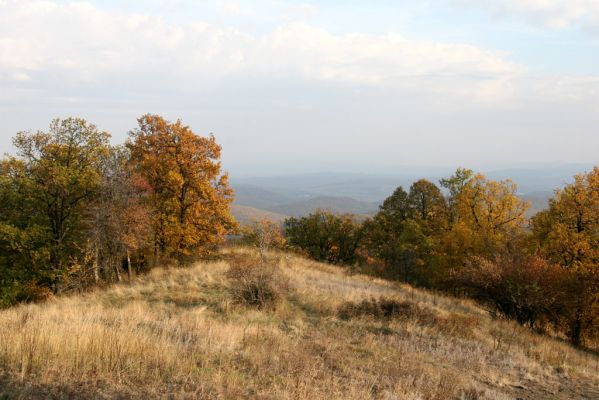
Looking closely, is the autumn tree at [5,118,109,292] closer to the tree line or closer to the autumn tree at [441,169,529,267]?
the tree line

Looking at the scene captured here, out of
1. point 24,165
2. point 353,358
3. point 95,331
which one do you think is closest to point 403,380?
point 353,358

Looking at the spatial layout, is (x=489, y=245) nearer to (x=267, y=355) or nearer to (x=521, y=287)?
(x=521, y=287)

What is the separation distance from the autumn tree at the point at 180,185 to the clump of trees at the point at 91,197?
68 mm

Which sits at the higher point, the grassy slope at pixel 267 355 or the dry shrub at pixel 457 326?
the grassy slope at pixel 267 355

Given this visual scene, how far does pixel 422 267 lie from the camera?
4009 cm

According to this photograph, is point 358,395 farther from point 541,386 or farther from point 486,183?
point 486,183

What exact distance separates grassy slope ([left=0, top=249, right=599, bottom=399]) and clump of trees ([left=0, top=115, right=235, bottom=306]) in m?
9.81

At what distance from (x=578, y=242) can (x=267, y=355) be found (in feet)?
82.3

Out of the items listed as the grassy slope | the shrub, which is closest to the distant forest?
the shrub

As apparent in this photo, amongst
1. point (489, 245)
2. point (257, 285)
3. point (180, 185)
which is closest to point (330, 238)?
point (489, 245)

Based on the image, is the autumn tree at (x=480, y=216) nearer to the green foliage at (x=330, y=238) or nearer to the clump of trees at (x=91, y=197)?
the green foliage at (x=330, y=238)

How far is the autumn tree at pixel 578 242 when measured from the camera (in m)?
22.6

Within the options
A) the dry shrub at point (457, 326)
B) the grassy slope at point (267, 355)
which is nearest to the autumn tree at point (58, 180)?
the grassy slope at point (267, 355)

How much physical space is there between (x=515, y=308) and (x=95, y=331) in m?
19.4
